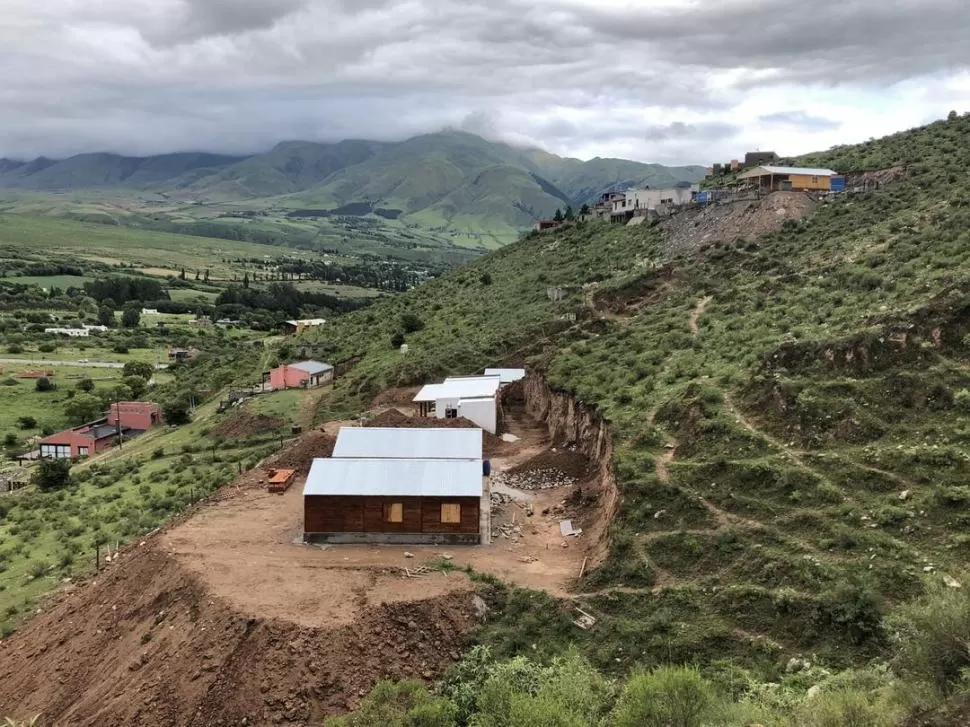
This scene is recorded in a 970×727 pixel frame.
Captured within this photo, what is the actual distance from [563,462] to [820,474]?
13.2 meters

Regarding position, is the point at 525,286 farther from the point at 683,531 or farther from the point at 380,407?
the point at 683,531

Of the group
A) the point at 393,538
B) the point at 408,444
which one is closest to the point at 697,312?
the point at 408,444

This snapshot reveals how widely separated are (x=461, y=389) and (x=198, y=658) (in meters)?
24.5

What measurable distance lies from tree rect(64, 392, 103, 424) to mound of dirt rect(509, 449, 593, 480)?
5346cm

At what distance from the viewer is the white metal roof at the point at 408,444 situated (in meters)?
30.2

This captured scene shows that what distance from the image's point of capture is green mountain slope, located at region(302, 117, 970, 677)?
17.9 meters

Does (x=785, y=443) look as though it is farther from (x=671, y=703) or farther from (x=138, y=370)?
(x=138, y=370)

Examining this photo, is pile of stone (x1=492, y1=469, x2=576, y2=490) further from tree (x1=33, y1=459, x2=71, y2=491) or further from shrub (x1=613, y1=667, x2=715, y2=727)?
tree (x1=33, y1=459, x2=71, y2=491)

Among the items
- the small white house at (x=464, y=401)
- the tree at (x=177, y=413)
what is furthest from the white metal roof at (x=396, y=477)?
the tree at (x=177, y=413)

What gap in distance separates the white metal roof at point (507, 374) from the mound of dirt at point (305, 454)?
12.7m

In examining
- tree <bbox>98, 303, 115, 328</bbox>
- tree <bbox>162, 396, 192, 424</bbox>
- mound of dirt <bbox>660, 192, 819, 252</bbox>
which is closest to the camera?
mound of dirt <bbox>660, 192, 819, 252</bbox>

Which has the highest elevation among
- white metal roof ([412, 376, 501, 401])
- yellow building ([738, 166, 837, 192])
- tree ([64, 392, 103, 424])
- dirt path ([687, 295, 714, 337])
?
yellow building ([738, 166, 837, 192])

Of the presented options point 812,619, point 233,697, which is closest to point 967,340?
point 812,619

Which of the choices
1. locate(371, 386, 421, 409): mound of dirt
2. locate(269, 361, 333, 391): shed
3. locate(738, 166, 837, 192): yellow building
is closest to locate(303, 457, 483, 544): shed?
locate(371, 386, 421, 409): mound of dirt
